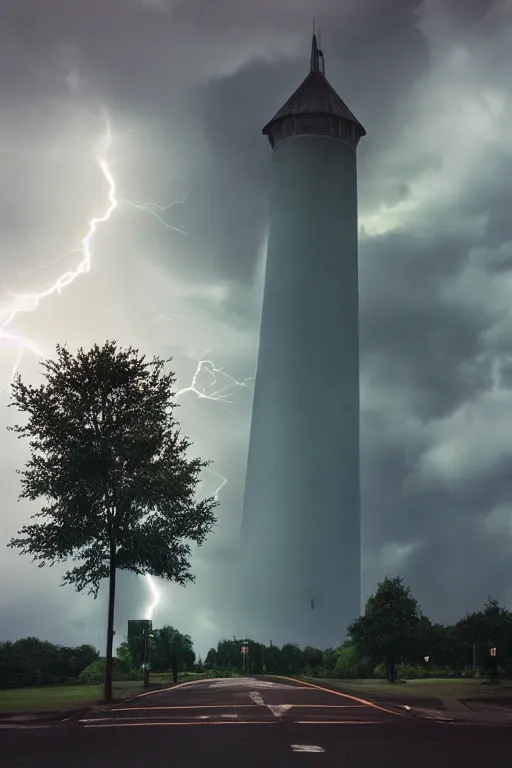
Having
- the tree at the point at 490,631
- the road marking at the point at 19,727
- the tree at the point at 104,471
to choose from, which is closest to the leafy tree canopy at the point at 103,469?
the tree at the point at 104,471

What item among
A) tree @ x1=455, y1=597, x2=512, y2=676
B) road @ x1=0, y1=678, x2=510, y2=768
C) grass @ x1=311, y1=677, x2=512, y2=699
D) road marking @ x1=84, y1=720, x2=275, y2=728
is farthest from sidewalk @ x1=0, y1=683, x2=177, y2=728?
tree @ x1=455, y1=597, x2=512, y2=676

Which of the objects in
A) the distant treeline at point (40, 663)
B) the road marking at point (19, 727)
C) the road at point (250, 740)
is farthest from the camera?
the distant treeline at point (40, 663)

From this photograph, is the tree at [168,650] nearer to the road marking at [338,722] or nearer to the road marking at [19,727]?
the road marking at [19,727]

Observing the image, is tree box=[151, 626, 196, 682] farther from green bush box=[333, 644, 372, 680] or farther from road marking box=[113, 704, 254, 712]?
road marking box=[113, 704, 254, 712]

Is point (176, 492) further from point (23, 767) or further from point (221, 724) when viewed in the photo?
point (23, 767)

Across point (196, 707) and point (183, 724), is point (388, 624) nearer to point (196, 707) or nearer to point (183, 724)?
point (196, 707)

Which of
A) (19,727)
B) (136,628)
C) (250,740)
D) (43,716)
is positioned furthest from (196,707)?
(136,628)
